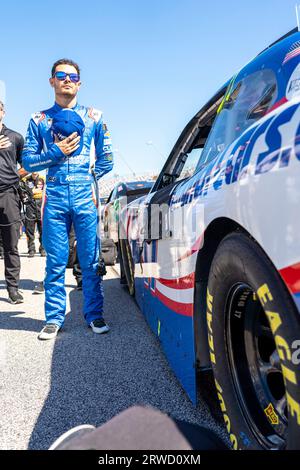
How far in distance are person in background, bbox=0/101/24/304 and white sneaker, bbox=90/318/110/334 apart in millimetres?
1525

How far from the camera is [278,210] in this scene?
89cm

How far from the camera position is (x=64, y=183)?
3096mm

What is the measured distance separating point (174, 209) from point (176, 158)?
99cm

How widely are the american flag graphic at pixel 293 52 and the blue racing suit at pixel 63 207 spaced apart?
1.99 meters

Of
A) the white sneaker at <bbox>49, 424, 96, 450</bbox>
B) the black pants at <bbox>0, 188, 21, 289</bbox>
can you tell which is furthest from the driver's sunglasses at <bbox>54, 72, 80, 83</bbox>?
the white sneaker at <bbox>49, 424, 96, 450</bbox>

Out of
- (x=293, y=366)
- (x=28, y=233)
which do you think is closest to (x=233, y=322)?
(x=293, y=366)

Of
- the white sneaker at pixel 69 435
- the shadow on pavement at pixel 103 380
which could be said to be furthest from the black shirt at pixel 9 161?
the white sneaker at pixel 69 435

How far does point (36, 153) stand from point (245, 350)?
2.47 metres

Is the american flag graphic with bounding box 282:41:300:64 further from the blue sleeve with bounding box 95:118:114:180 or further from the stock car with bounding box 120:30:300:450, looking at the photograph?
the blue sleeve with bounding box 95:118:114:180

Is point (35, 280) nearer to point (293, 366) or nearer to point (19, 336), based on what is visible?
point (19, 336)

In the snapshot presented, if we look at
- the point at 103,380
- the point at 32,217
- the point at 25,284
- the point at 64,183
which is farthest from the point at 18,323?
the point at 32,217

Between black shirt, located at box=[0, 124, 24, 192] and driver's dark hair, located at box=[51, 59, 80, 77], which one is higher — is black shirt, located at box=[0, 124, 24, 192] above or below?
below

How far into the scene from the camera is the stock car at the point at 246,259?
2.85ft

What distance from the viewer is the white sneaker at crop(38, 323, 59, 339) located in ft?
9.93
